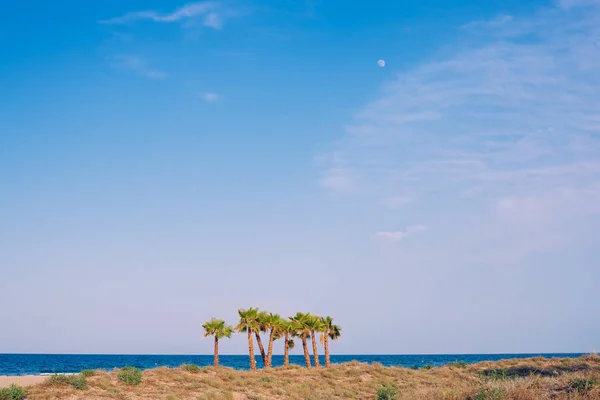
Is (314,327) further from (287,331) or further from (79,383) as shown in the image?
(79,383)

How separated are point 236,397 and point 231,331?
27080mm

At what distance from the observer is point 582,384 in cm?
1384

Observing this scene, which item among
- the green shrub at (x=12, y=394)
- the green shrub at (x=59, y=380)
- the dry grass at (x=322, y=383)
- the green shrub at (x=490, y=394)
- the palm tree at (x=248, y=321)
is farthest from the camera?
the palm tree at (x=248, y=321)

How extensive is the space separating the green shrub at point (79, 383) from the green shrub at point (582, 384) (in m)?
27.8

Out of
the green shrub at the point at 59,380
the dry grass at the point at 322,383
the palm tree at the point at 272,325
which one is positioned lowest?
the dry grass at the point at 322,383

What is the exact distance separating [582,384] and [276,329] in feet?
163

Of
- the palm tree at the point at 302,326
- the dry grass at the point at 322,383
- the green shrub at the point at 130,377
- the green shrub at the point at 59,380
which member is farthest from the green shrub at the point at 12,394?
the palm tree at the point at 302,326

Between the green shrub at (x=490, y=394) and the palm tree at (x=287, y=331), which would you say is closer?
the green shrub at (x=490, y=394)

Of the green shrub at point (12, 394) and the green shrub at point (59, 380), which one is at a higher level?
the green shrub at point (59, 380)

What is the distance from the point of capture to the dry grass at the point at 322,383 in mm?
14164

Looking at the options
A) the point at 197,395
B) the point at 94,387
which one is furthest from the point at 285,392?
the point at 94,387

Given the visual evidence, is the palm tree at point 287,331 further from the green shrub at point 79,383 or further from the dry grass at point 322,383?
the green shrub at point 79,383

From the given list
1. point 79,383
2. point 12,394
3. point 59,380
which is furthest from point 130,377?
point 12,394

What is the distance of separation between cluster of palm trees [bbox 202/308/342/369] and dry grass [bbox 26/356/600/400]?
11.1 metres
